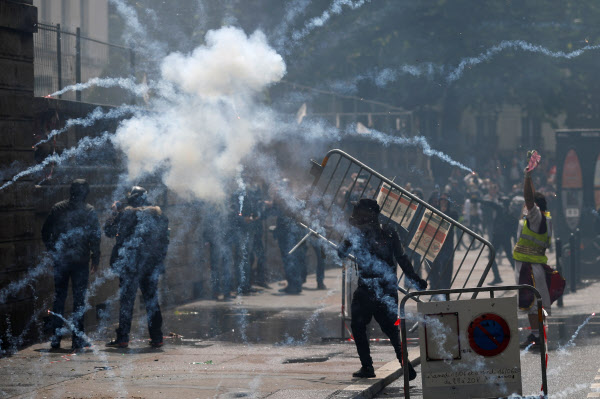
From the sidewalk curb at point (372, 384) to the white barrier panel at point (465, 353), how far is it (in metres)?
1.37

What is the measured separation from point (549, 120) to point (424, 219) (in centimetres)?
2647

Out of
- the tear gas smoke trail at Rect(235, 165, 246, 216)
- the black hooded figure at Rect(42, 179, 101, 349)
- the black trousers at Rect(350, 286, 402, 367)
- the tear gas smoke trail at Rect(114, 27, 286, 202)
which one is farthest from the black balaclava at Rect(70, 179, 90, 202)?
the tear gas smoke trail at Rect(235, 165, 246, 216)

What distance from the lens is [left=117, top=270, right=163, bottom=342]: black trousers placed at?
1157 centimetres

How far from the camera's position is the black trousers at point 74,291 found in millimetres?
11453

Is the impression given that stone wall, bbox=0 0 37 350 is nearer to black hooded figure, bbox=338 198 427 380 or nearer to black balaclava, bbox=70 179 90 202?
black balaclava, bbox=70 179 90 202

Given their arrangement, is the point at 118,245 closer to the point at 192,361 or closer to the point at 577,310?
the point at 192,361

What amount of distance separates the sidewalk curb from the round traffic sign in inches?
61.6

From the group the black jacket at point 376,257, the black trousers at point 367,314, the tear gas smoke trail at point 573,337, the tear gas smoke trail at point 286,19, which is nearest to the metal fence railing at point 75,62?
the black jacket at point 376,257

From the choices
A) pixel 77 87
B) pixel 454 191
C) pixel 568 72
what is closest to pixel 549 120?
pixel 568 72

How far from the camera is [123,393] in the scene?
8.56 metres

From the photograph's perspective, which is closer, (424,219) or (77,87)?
(424,219)

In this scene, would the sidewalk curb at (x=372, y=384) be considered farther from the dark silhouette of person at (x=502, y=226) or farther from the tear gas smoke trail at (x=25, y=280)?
the dark silhouette of person at (x=502, y=226)

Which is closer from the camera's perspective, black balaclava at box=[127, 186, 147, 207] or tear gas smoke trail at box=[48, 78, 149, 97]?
black balaclava at box=[127, 186, 147, 207]

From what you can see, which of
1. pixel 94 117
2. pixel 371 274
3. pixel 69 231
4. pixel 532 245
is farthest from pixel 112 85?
pixel 371 274
